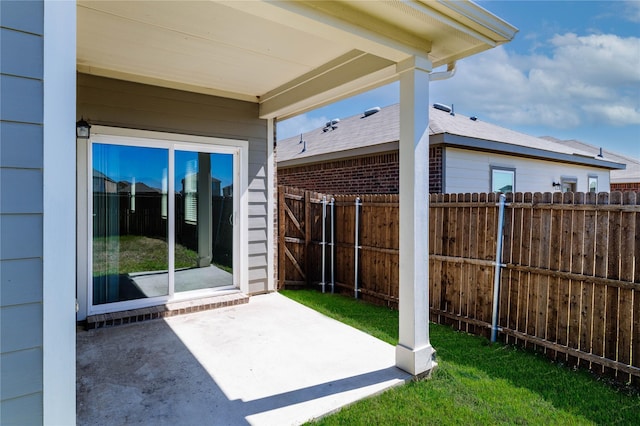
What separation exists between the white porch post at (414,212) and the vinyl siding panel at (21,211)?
8.55ft

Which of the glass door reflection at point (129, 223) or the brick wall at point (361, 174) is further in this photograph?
the brick wall at point (361, 174)

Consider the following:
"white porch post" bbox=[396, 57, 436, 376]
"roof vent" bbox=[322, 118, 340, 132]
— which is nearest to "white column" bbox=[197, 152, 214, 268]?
"white porch post" bbox=[396, 57, 436, 376]

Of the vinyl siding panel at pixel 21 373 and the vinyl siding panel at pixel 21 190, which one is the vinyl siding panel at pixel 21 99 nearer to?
the vinyl siding panel at pixel 21 190

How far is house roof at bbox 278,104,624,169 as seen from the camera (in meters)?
7.39

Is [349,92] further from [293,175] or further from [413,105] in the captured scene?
[293,175]

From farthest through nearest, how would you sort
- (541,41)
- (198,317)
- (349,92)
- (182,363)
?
(541,41), (198,317), (349,92), (182,363)

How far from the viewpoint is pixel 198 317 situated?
4.87 meters

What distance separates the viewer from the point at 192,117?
5.23m

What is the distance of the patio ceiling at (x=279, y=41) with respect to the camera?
9.22ft

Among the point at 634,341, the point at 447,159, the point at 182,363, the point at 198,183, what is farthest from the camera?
the point at 447,159

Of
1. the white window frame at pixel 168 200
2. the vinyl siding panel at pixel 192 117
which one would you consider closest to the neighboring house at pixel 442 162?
the vinyl siding panel at pixel 192 117

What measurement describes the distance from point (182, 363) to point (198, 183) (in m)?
2.65

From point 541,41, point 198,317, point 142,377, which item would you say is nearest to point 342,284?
point 198,317

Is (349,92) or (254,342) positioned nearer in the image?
(254,342)
